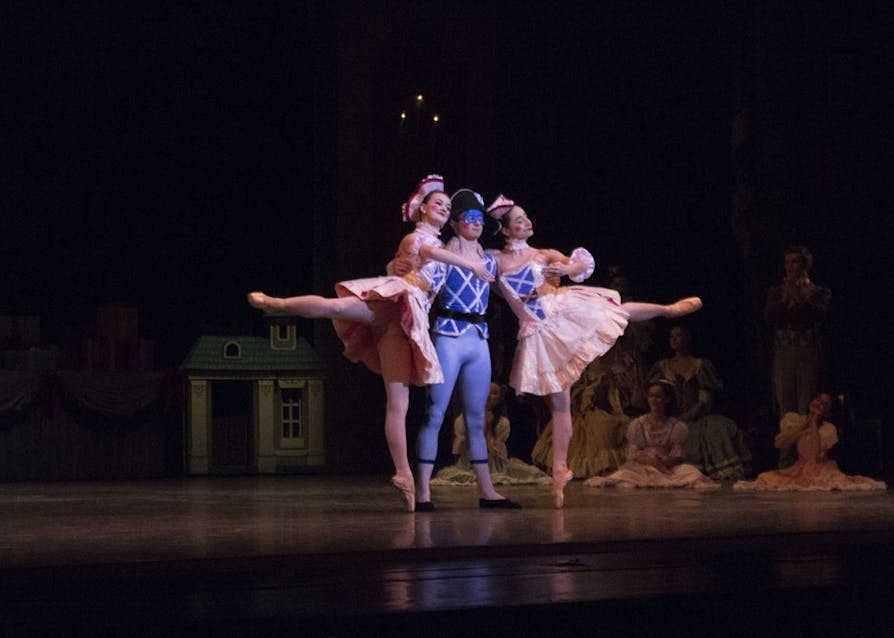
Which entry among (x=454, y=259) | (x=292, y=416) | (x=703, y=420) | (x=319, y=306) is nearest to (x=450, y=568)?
(x=319, y=306)

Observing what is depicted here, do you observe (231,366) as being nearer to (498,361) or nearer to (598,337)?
(498,361)

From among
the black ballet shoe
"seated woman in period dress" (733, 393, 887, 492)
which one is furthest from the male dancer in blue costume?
"seated woman in period dress" (733, 393, 887, 492)

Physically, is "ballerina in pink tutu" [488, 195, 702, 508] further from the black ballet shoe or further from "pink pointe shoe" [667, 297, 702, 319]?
the black ballet shoe

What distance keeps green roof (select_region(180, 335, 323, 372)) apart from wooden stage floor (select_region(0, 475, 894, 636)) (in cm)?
383

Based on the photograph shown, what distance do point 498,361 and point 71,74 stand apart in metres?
3.55

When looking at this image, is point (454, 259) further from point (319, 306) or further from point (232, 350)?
point (232, 350)

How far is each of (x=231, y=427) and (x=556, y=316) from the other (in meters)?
4.77

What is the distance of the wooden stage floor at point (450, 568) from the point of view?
12.2 ft

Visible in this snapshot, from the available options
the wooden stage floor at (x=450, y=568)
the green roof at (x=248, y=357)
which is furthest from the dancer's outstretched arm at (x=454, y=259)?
the green roof at (x=248, y=357)

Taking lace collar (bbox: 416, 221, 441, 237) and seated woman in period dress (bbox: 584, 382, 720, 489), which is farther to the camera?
seated woman in period dress (bbox: 584, 382, 720, 489)

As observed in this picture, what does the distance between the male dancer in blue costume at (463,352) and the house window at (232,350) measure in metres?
4.46

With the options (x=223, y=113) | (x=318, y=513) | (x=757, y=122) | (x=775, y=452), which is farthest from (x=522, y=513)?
(x=223, y=113)

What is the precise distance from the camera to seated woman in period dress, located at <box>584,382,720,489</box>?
888 centimetres

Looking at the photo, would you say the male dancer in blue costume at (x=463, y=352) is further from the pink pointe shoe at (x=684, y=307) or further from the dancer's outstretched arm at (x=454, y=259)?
the pink pointe shoe at (x=684, y=307)
